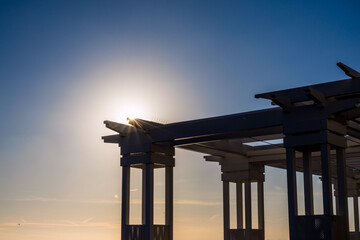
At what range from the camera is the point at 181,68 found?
81.4 ft

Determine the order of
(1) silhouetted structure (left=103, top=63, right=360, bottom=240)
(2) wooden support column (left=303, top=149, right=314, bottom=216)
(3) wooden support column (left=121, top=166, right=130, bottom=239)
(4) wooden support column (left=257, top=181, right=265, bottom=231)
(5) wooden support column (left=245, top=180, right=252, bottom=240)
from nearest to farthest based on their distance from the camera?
(1) silhouetted structure (left=103, top=63, right=360, bottom=240) < (2) wooden support column (left=303, top=149, right=314, bottom=216) < (3) wooden support column (left=121, top=166, right=130, bottom=239) < (5) wooden support column (left=245, top=180, right=252, bottom=240) < (4) wooden support column (left=257, top=181, right=265, bottom=231)

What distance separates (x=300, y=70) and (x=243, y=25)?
12.5ft

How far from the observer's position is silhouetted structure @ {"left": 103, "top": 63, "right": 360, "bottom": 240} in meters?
14.8

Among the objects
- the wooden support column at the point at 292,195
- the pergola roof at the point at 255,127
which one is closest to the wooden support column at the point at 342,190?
the wooden support column at the point at 292,195

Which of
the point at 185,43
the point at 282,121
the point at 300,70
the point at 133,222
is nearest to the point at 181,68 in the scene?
the point at 185,43

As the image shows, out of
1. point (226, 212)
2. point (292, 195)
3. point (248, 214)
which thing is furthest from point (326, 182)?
point (226, 212)

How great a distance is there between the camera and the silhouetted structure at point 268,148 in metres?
14.8

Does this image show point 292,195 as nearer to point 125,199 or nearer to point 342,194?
point 342,194

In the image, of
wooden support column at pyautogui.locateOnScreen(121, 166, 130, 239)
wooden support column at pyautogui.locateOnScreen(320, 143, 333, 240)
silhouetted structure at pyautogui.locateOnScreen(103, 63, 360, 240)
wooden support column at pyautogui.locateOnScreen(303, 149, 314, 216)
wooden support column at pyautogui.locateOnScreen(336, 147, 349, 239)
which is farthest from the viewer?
wooden support column at pyautogui.locateOnScreen(121, 166, 130, 239)

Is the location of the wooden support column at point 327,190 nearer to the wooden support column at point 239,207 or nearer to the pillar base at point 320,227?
the pillar base at point 320,227

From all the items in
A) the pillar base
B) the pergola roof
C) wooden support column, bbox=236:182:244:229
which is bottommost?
the pillar base

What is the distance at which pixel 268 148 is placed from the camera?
2264 cm

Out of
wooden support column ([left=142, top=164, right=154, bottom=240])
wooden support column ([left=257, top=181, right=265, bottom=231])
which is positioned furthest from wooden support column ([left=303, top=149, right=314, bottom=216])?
wooden support column ([left=257, top=181, right=265, bottom=231])

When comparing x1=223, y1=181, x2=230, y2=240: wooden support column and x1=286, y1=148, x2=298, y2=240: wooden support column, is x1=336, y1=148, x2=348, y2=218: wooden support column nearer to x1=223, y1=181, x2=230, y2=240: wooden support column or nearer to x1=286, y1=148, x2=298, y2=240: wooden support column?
x1=286, y1=148, x2=298, y2=240: wooden support column
